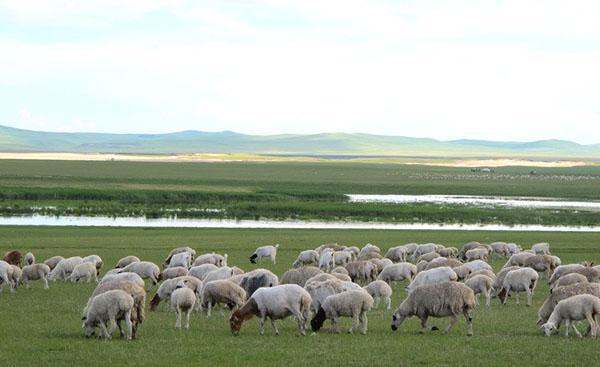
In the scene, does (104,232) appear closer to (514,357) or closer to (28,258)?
(28,258)

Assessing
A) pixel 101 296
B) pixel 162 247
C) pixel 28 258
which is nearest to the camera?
pixel 101 296

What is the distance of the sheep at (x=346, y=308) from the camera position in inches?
678

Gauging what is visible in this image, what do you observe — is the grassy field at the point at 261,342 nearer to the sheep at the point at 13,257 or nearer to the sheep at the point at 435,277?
the sheep at the point at 435,277

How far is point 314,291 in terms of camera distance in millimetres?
18516

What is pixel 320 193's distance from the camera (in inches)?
2923

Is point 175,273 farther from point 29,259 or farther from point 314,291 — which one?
point 29,259

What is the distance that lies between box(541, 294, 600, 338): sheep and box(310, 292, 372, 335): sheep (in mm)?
3326

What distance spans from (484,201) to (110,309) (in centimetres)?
6021

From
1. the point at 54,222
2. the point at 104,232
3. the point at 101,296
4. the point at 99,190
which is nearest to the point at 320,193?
the point at 99,190

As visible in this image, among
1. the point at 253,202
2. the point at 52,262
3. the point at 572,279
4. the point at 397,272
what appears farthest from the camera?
the point at 253,202

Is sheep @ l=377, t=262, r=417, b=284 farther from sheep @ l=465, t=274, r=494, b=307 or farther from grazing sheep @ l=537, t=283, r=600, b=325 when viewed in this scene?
grazing sheep @ l=537, t=283, r=600, b=325

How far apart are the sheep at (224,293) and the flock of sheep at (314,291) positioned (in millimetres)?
21

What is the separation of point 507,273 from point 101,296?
10086 millimetres

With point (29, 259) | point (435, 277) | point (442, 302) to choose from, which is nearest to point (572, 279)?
point (435, 277)
